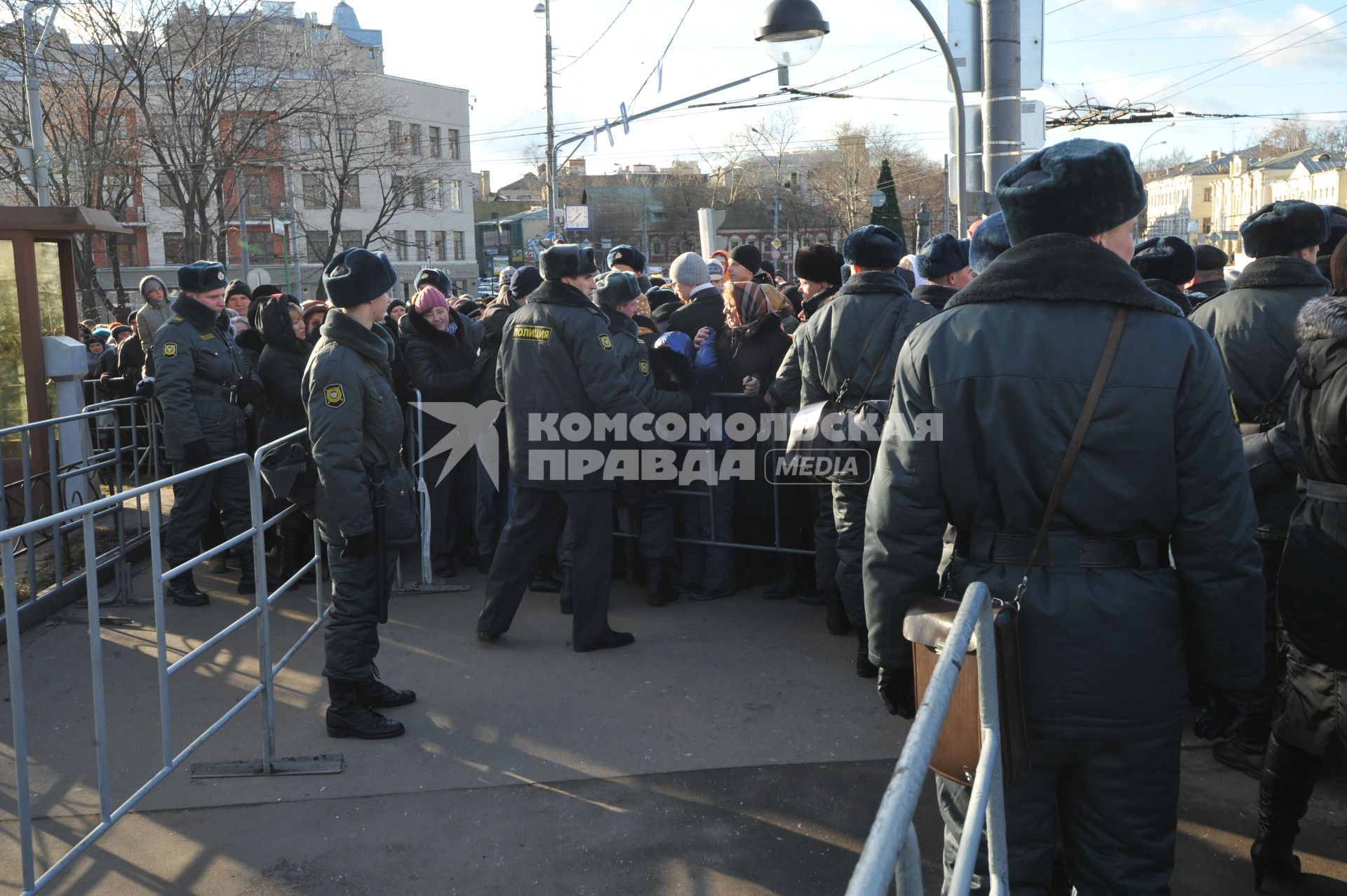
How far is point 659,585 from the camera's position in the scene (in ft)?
21.9

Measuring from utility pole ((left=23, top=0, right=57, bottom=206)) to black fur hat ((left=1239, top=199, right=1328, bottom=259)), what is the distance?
1288cm

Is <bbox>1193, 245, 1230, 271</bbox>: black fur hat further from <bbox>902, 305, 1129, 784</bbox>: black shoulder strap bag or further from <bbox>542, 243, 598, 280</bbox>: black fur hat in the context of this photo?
<bbox>902, 305, 1129, 784</bbox>: black shoulder strap bag

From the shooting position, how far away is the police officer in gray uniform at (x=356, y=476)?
4586 millimetres

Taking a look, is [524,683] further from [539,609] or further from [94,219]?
[94,219]

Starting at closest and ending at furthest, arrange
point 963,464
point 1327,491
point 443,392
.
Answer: point 963,464
point 1327,491
point 443,392

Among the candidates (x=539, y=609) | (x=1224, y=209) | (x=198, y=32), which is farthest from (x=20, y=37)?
(x=1224, y=209)

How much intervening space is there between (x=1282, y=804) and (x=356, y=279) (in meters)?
3.84

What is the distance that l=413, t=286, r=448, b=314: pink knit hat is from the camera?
7379mm

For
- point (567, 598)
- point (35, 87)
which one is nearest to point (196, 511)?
point (567, 598)

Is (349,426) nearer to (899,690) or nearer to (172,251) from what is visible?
(899,690)

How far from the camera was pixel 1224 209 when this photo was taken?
115312 mm

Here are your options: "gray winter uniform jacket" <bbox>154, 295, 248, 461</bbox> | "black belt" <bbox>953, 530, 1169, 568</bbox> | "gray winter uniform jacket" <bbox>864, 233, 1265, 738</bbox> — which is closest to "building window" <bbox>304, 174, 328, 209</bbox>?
"gray winter uniform jacket" <bbox>154, 295, 248, 461</bbox>

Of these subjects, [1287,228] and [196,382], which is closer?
[1287,228]

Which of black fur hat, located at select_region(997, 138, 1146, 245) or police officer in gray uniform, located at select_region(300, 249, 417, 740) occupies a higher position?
Answer: black fur hat, located at select_region(997, 138, 1146, 245)
